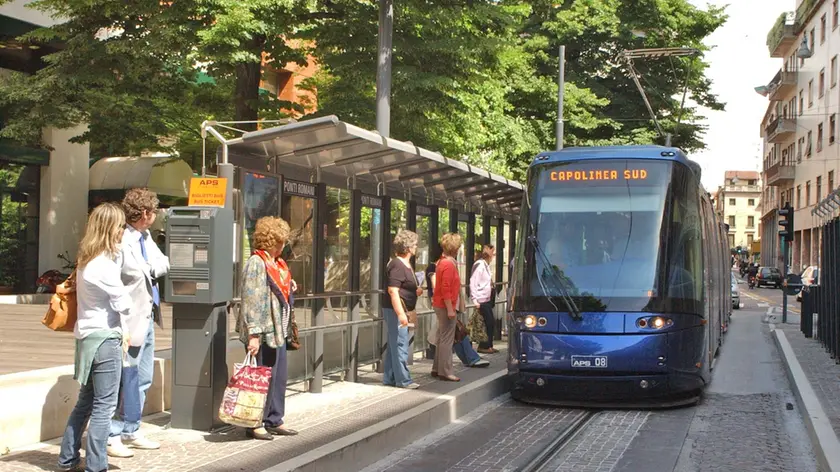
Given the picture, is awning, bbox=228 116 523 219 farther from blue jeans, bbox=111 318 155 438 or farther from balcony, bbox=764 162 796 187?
balcony, bbox=764 162 796 187

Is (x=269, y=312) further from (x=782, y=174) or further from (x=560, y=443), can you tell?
(x=782, y=174)

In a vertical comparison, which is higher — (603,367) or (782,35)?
(782,35)

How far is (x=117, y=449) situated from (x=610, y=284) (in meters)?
5.73

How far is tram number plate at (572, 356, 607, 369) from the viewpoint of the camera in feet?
33.0

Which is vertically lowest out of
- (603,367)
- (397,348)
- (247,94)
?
(603,367)

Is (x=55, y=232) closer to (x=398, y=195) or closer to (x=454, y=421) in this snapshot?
(x=398, y=195)

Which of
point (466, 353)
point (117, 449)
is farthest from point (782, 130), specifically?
point (117, 449)

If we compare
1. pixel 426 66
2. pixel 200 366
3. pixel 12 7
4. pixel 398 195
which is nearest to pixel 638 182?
pixel 398 195

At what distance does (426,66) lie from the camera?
57.5ft

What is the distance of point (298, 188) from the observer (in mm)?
9836

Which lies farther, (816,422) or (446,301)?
(446,301)

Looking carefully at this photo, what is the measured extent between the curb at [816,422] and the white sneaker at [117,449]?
198 inches

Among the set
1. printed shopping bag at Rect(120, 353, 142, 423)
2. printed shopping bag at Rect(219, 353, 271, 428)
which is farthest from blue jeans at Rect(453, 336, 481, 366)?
printed shopping bag at Rect(120, 353, 142, 423)

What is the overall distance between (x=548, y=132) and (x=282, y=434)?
24.5 m
